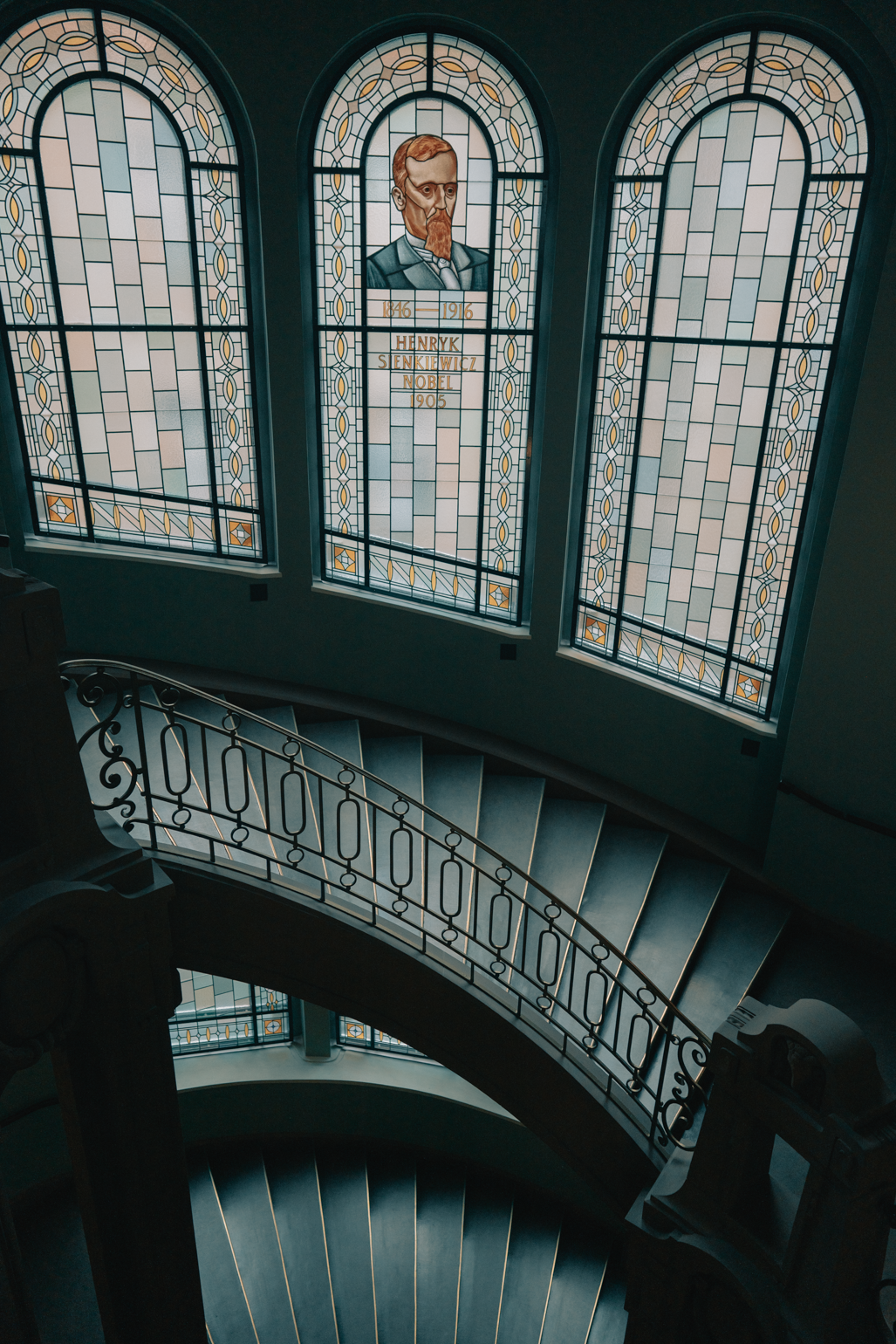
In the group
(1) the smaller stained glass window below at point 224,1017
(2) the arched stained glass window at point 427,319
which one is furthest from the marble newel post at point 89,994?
(1) the smaller stained glass window below at point 224,1017

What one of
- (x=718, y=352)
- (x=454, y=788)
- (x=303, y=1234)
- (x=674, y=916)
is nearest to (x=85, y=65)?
(x=718, y=352)

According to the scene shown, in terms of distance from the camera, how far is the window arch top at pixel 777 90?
18.7 feet

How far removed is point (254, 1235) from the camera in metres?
8.47

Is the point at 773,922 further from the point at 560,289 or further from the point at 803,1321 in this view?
the point at 560,289

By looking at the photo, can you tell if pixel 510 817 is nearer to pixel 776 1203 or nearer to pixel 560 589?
pixel 560 589

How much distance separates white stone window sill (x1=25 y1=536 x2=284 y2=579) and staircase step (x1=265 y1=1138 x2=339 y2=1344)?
5872mm

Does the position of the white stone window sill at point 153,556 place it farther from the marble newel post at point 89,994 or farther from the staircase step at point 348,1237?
the staircase step at point 348,1237

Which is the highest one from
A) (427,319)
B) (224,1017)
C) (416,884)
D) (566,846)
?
(427,319)

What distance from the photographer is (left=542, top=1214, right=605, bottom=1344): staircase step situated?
7855 millimetres

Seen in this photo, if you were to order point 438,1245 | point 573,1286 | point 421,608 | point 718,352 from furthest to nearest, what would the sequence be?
point 438,1245 < point 573,1286 < point 421,608 < point 718,352

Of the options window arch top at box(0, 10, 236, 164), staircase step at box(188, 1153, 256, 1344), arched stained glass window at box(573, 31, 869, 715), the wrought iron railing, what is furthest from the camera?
staircase step at box(188, 1153, 256, 1344)

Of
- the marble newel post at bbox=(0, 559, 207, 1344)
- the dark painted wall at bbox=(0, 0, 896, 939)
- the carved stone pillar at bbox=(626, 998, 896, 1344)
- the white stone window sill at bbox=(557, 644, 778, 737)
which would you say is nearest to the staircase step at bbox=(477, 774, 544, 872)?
the dark painted wall at bbox=(0, 0, 896, 939)

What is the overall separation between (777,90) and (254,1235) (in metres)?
9.93

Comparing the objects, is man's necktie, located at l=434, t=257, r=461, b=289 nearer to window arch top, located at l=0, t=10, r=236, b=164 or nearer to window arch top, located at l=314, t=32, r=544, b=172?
window arch top, located at l=314, t=32, r=544, b=172
